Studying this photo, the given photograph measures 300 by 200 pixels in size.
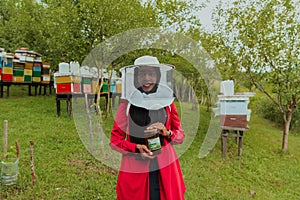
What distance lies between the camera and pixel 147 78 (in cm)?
175

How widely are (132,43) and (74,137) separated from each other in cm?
373

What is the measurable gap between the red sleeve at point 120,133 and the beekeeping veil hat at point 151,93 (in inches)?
4.8

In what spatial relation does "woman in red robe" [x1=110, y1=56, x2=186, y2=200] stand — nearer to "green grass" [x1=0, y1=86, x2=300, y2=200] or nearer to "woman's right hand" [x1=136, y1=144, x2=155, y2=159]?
"woman's right hand" [x1=136, y1=144, x2=155, y2=159]

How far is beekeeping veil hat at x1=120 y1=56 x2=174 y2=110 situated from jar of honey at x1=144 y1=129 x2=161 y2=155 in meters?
0.17

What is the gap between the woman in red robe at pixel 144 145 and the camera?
1.75 m

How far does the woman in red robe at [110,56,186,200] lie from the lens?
1753 mm

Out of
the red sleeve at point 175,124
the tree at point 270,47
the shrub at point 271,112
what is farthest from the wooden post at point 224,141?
the shrub at point 271,112

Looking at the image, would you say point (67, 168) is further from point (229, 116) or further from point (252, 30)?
point (252, 30)

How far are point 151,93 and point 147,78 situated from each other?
11 centimetres

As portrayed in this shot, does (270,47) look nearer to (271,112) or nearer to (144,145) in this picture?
(144,145)

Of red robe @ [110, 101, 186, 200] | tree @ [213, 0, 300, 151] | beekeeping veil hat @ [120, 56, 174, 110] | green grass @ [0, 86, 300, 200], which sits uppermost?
tree @ [213, 0, 300, 151]

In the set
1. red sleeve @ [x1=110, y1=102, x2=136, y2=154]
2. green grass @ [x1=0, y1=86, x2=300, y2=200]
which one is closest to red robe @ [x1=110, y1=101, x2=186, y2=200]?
red sleeve @ [x1=110, y1=102, x2=136, y2=154]

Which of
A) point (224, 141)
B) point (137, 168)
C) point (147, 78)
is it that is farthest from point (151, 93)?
point (224, 141)

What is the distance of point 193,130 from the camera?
2.07 m
